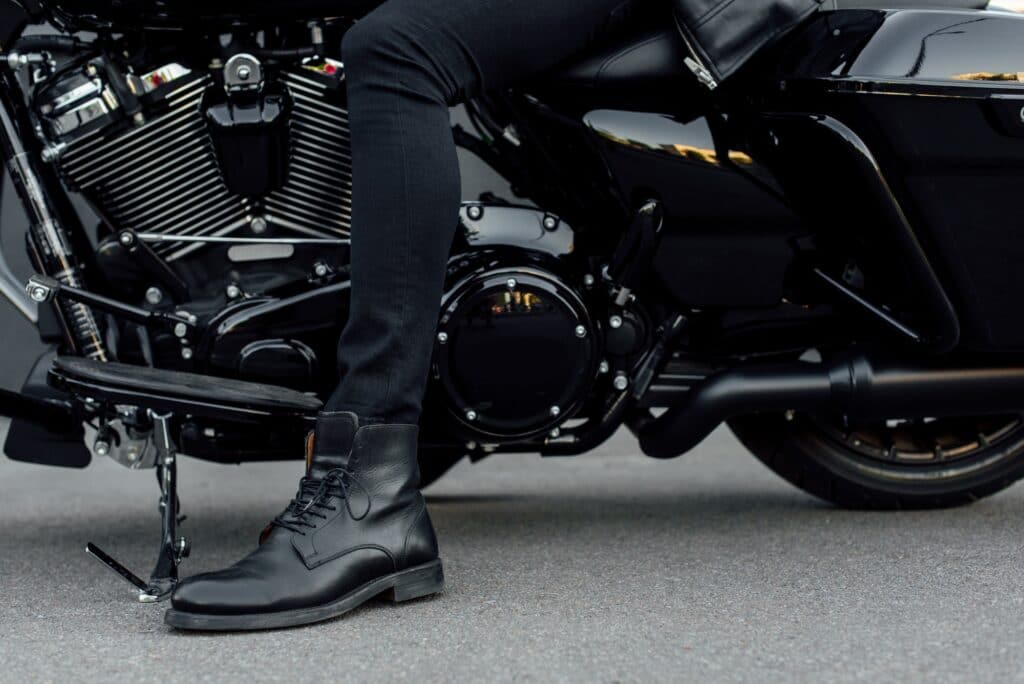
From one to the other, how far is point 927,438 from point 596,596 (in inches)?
37.8

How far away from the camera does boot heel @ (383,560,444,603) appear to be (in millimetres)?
1618

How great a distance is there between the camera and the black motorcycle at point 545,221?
1.85 metres

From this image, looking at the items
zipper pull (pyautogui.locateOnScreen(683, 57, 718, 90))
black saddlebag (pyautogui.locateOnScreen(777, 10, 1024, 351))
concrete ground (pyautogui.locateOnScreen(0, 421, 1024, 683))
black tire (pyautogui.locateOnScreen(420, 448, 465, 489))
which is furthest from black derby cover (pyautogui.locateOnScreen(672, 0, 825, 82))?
black tire (pyautogui.locateOnScreen(420, 448, 465, 489))

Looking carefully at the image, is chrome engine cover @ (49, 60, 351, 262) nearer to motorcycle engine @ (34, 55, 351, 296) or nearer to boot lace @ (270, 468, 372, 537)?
motorcycle engine @ (34, 55, 351, 296)

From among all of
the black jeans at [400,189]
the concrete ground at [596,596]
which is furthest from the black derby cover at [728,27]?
the concrete ground at [596,596]

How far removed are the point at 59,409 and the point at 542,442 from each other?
0.79 meters

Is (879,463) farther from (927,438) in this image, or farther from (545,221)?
(545,221)

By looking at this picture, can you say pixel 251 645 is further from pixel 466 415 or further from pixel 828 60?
pixel 828 60

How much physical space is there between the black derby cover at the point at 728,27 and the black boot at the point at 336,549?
0.69 meters

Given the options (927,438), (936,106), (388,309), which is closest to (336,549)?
(388,309)

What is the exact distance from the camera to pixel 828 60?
5.97 ft

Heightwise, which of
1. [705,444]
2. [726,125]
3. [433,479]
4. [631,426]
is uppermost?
[726,125]

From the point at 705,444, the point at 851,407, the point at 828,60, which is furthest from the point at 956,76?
the point at 705,444

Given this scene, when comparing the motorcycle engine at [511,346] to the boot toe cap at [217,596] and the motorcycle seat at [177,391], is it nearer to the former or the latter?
the motorcycle seat at [177,391]
